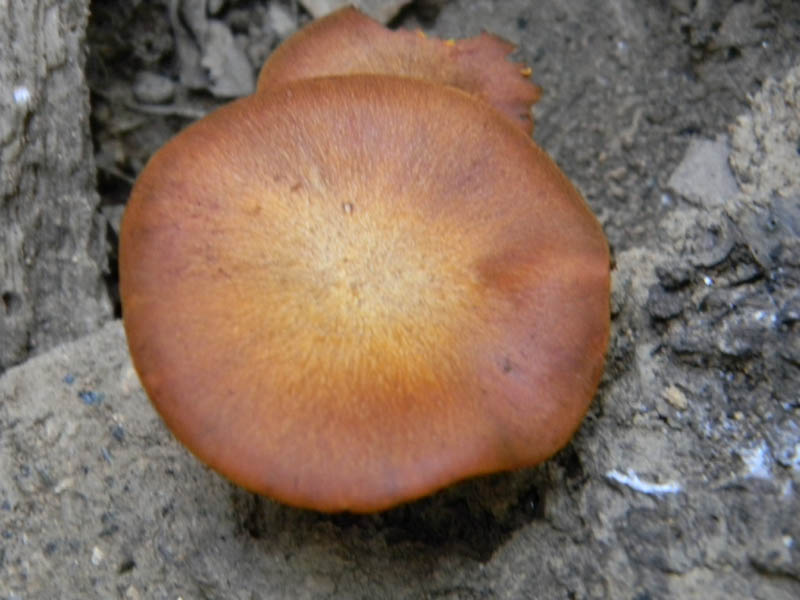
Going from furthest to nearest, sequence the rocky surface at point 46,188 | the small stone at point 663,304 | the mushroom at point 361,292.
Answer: the rocky surface at point 46,188
the small stone at point 663,304
the mushroom at point 361,292

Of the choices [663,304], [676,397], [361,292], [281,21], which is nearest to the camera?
[361,292]

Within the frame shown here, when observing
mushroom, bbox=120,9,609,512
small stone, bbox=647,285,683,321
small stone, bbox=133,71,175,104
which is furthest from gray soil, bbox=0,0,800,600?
small stone, bbox=133,71,175,104

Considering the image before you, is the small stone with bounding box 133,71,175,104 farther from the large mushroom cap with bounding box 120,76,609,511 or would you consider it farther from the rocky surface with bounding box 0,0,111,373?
the large mushroom cap with bounding box 120,76,609,511

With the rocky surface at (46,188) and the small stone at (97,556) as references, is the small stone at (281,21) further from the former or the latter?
the small stone at (97,556)

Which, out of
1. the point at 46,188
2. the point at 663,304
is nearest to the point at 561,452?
the point at 663,304

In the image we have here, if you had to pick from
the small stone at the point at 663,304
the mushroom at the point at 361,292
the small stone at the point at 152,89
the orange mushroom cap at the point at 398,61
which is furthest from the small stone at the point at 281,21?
the small stone at the point at 663,304

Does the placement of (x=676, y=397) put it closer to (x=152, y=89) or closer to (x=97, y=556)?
(x=97, y=556)

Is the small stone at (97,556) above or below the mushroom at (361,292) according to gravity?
below
